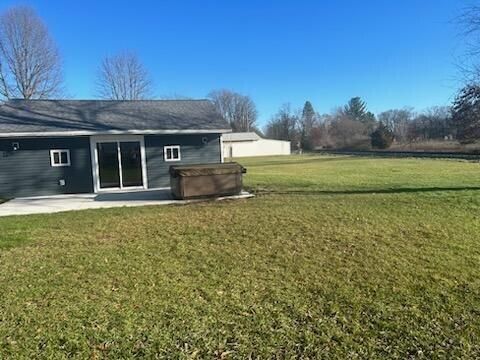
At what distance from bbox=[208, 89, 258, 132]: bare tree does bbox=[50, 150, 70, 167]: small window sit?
6299 centimetres

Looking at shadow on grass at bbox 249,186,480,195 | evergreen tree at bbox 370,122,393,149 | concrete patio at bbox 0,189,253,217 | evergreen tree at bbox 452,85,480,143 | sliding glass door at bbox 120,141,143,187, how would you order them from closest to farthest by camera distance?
1. evergreen tree at bbox 452,85,480,143
2. concrete patio at bbox 0,189,253,217
3. shadow on grass at bbox 249,186,480,195
4. sliding glass door at bbox 120,141,143,187
5. evergreen tree at bbox 370,122,393,149

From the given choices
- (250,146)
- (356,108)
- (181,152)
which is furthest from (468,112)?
(356,108)

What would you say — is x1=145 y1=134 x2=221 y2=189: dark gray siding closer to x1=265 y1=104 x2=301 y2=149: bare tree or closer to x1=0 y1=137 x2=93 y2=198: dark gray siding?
x1=0 y1=137 x2=93 y2=198: dark gray siding

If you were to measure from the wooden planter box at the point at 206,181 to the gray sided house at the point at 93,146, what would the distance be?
3.15 metres

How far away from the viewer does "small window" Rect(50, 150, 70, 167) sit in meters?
12.5

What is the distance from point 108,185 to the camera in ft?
43.3

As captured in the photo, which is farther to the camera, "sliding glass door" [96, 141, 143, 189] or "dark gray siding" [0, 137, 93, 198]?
"sliding glass door" [96, 141, 143, 189]

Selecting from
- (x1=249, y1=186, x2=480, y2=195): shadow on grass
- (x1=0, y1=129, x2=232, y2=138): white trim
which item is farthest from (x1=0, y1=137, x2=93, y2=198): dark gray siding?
(x1=249, y1=186, x2=480, y2=195): shadow on grass

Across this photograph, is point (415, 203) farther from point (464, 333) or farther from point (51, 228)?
point (51, 228)

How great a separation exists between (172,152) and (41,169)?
4.52 m

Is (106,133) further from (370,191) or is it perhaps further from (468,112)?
(468,112)

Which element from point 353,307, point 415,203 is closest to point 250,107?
point 415,203

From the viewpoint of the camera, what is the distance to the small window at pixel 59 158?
40.9 feet

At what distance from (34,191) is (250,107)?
66.7 metres
